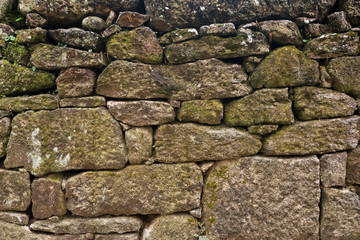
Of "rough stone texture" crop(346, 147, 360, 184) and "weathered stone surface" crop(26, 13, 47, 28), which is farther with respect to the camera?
"rough stone texture" crop(346, 147, 360, 184)

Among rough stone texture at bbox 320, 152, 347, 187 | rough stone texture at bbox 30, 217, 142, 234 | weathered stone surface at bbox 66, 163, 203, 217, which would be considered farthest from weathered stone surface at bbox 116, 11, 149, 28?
rough stone texture at bbox 320, 152, 347, 187

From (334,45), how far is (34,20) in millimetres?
3635

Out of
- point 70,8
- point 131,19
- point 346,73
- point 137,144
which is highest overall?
point 70,8

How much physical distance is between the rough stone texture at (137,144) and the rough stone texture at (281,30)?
6.47 ft

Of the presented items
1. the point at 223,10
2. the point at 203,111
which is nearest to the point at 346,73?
the point at 223,10

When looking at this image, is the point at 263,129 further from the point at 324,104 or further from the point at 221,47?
Answer: the point at 221,47

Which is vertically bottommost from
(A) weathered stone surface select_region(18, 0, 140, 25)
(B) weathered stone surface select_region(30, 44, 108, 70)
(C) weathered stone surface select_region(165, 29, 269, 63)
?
(B) weathered stone surface select_region(30, 44, 108, 70)

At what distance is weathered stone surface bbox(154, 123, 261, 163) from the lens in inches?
101

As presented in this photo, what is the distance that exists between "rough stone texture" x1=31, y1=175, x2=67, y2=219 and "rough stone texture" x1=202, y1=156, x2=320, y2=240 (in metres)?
1.85

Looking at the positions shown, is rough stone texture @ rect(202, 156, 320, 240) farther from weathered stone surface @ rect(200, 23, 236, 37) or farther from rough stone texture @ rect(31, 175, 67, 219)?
rough stone texture @ rect(31, 175, 67, 219)

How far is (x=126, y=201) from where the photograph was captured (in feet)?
8.30

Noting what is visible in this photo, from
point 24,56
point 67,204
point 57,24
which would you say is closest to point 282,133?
point 67,204

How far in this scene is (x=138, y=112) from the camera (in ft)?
8.34

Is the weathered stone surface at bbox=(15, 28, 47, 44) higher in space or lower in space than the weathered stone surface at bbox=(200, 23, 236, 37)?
lower
